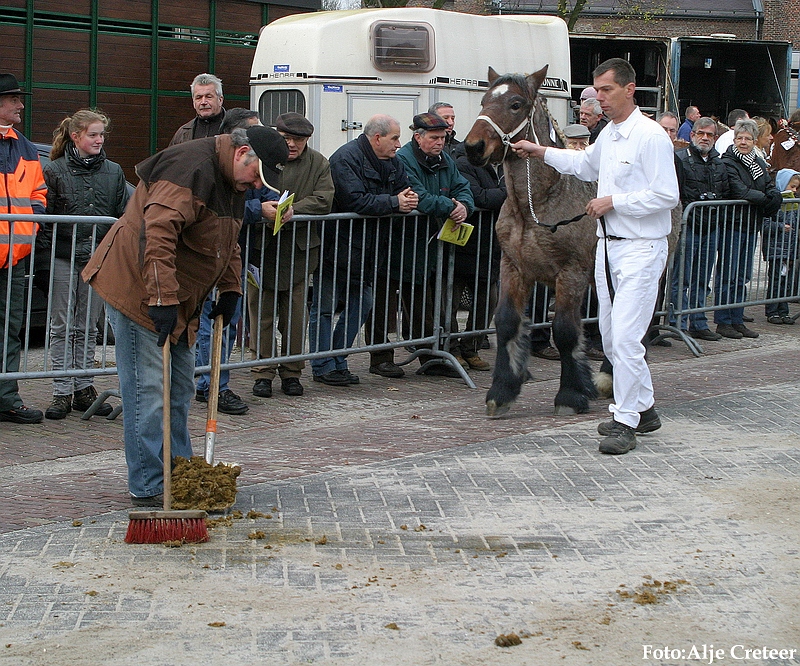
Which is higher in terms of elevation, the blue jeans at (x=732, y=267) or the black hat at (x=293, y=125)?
the black hat at (x=293, y=125)

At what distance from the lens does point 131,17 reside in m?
16.5

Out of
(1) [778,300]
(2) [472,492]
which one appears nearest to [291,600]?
(2) [472,492]

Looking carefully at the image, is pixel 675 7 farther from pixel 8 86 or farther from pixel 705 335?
pixel 8 86

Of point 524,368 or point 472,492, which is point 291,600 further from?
point 524,368

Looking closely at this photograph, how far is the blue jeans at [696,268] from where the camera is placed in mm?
11790

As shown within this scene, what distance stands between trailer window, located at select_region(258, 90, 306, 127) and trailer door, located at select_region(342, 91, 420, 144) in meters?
0.59

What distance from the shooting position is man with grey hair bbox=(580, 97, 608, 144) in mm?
11633

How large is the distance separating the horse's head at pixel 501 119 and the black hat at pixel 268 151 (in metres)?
2.80

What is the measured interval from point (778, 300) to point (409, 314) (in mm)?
5040

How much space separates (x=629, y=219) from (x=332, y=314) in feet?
9.24

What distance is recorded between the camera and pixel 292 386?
920 cm

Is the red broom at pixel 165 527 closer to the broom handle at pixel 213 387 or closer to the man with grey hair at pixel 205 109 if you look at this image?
the broom handle at pixel 213 387

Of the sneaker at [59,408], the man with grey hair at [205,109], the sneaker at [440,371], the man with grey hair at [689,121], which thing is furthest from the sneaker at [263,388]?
the man with grey hair at [689,121]

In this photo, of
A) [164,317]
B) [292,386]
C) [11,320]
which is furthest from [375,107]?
[164,317]
